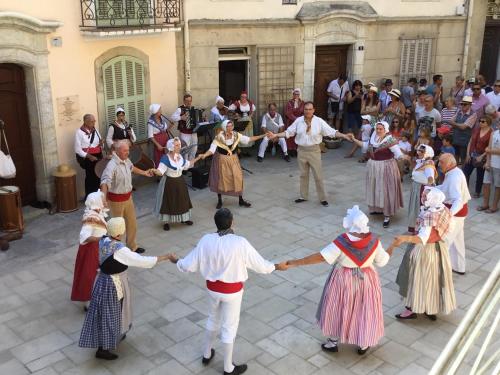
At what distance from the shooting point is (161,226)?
9375 mm

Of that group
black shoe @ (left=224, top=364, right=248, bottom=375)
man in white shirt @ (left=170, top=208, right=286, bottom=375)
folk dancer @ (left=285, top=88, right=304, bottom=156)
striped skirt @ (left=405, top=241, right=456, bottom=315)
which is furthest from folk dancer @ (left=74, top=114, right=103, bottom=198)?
striped skirt @ (left=405, top=241, right=456, bottom=315)

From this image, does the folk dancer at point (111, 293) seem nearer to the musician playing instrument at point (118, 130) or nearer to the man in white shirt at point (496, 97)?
the musician playing instrument at point (118, 130)

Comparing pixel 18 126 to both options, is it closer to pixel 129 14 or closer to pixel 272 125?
pixel 129 14

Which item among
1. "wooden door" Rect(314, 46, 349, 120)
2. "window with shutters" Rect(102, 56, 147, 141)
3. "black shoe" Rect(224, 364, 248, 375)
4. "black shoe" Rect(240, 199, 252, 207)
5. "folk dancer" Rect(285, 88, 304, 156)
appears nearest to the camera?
"black shoe" Rect(224, 364, 248, 375)

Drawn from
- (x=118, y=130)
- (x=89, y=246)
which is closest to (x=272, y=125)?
(x=118, y=130)

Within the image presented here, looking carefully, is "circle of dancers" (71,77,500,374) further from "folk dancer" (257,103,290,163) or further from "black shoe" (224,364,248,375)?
"folk dancer" (257,103,290,163)

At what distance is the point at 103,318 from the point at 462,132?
8384mm

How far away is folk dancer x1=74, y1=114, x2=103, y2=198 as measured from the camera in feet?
32.0

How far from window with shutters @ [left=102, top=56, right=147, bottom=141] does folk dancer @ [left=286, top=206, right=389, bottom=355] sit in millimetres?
6450

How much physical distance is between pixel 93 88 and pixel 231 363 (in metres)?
6.50

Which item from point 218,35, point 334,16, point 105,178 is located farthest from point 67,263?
point 334,16

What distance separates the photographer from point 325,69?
14703 mm

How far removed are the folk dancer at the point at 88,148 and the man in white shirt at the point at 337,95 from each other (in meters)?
6.45

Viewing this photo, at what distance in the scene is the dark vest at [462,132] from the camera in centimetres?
1129
